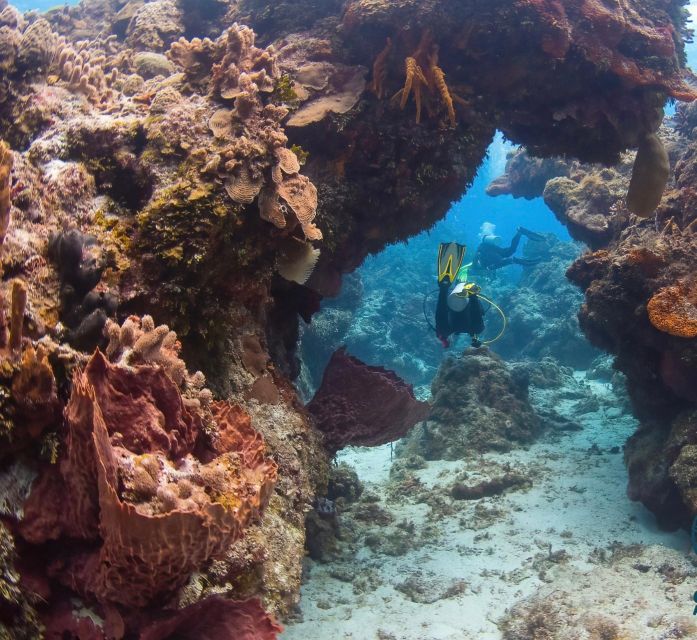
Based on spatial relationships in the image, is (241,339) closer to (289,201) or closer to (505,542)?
(289,201)

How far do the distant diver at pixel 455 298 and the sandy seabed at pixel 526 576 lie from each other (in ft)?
7.98

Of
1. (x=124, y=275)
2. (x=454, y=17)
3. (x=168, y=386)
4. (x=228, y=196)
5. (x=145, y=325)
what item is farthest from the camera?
(x=454, y=17)

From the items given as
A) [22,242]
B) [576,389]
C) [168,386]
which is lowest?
[168,386]

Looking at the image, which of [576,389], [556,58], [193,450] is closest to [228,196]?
[193,450]

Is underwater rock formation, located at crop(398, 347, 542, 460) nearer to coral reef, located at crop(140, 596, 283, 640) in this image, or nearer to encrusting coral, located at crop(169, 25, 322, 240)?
encrusting coral, located at crop(169, 25, 322, 240)

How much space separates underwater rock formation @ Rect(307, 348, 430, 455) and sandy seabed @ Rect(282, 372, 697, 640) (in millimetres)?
1489

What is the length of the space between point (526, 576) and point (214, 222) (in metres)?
4.61

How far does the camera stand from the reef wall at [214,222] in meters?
1.83

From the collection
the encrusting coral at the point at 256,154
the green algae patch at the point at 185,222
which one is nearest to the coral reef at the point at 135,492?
the green algae patch at the point at 185,222

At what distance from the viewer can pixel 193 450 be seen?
7.30 feet

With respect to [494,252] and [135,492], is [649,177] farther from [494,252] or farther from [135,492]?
[494,252]

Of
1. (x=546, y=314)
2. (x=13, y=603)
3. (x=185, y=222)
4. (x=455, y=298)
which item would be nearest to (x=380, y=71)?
(x=455, y=298)

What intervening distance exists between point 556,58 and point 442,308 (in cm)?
328

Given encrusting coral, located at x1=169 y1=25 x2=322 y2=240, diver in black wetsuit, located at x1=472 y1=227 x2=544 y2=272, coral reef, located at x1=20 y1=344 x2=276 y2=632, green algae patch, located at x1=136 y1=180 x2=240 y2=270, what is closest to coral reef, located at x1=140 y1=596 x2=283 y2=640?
coral reef, located at x1=20 y1=344 x2=276 y2=632
